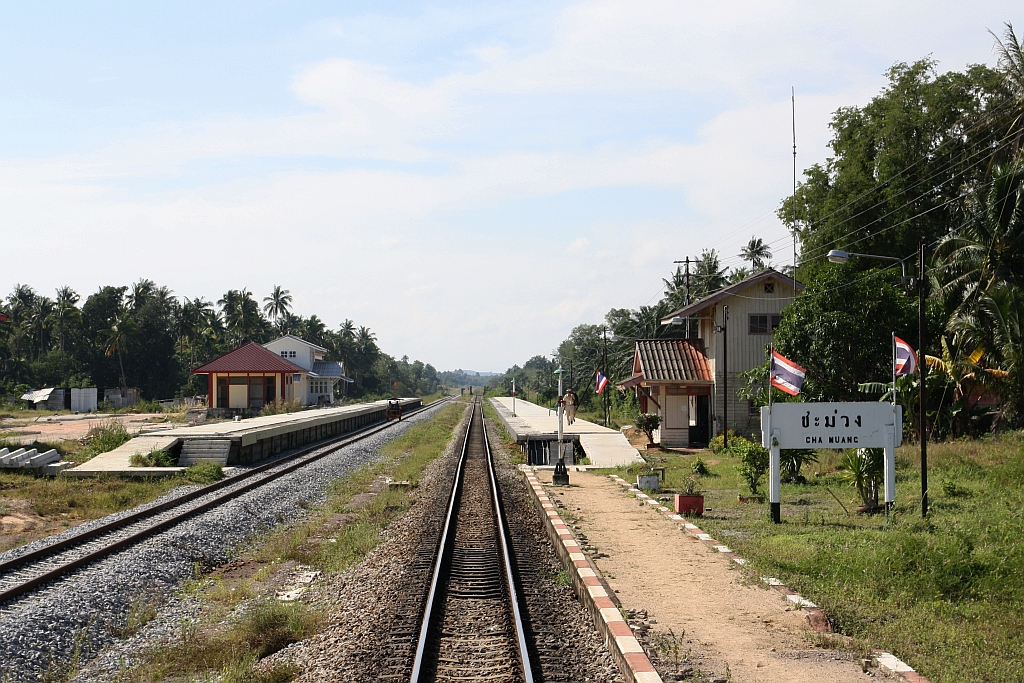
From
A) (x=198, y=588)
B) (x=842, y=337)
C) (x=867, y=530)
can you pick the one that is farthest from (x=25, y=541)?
(x=842, y=337)

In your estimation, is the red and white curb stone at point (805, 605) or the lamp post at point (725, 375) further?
the lamp post at point (725, 375)

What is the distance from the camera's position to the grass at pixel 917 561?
725cm

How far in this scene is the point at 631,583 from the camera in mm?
9633

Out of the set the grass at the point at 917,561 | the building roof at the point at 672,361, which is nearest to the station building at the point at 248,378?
the building roof at the point at 672,361

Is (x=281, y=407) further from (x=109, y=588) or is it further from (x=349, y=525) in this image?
(x=109, y=588)

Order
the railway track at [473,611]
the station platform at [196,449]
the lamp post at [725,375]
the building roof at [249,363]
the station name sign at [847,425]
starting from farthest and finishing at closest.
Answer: the building roof at [249,363]
the lamp post at [725,375]
the station platform at [196,449]
the station name sign at [847,425]
the railway track at [473,611]

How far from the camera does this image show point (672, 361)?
3216 centimetres

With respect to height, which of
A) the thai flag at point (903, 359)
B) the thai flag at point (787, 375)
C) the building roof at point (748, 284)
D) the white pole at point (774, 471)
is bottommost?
the white pole at point (774, 471)

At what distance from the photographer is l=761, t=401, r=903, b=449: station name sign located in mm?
13031

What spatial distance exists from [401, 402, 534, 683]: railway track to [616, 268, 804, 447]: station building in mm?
16500

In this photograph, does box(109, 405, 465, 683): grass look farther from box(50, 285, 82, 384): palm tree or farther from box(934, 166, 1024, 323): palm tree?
box(50, 285, 82, 384): palm tree

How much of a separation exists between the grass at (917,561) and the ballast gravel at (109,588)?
24.3 ft

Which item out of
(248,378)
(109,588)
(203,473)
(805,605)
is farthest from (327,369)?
(805,605)

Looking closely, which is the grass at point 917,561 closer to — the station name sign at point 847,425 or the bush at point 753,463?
the bush at point 753,463
